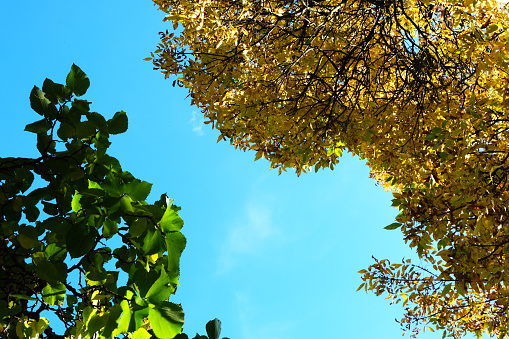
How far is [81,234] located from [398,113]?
4.70 meters

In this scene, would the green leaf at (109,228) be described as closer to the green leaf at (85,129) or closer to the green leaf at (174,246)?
the green leaf at (174,246)

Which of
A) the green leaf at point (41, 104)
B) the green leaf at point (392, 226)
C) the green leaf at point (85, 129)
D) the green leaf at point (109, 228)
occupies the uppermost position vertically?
the green leaf at point (392, 226)

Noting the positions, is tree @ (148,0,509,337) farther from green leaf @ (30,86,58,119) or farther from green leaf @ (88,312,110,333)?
green leaf @ (88,312,110,333)

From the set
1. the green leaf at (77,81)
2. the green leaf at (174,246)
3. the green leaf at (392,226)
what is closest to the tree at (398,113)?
the green leaf at (392,226)

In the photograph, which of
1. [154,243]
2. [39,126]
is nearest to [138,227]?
[154,243]

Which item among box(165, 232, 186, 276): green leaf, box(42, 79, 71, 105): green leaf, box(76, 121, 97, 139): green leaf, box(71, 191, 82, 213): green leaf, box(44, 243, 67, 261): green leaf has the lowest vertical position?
box(165, 232, 186, 276): green leaf

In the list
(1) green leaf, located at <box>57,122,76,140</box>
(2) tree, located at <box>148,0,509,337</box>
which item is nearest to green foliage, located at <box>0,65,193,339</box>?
(1) green leaf, located at <box>57,122,76,140</box>

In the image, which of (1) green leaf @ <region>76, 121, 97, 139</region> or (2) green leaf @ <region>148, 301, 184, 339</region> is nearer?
(2) green leaf @ <region>148, 301, 184, 339</region>

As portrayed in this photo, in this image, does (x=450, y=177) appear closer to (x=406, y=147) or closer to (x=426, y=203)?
(x=426, y=203)

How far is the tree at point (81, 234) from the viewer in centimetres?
175

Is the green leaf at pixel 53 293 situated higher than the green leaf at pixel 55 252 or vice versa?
the green leaf at pixel 55 252

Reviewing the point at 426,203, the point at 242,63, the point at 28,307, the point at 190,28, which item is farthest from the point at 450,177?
the point at 28,307

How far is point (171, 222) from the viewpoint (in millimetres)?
1723

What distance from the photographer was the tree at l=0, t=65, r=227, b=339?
1.75 meters
